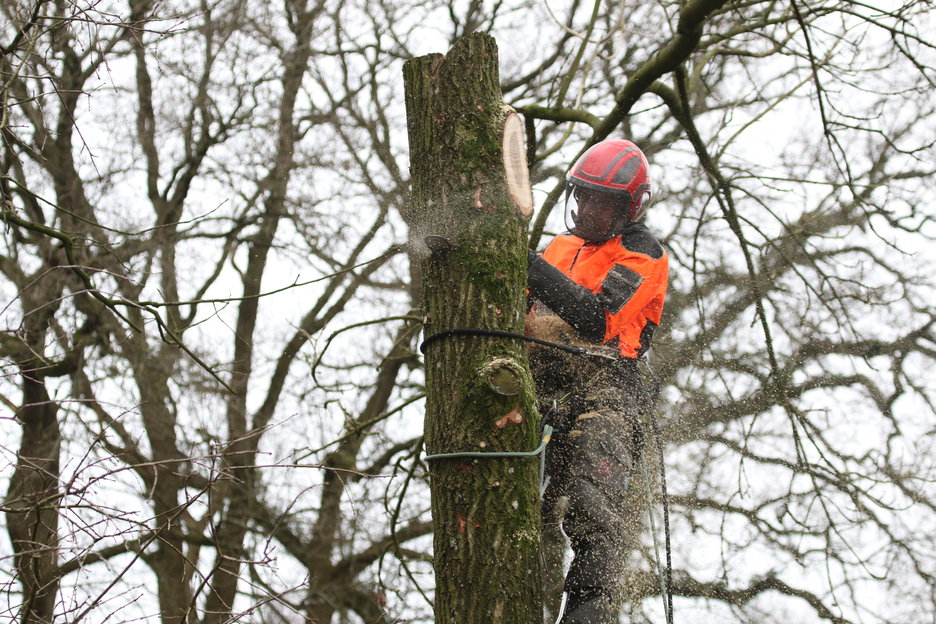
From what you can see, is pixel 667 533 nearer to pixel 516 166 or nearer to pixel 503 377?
pixel 503 377

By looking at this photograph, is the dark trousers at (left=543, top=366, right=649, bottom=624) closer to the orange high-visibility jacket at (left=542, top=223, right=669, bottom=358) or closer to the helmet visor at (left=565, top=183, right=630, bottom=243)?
the orange high-visibility jacket at (left=542, top=223, right=669, bottom=358)

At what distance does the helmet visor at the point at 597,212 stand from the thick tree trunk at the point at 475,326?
40.1 inches

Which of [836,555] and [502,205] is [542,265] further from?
[836,555]

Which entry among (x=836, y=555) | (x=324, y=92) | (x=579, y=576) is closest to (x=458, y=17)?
(x=324, y=92)

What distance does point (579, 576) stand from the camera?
3.17 meters

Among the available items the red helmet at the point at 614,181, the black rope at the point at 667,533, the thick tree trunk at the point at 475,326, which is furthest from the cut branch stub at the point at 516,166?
the black rope at the point at 667,533

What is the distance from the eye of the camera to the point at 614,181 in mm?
3807

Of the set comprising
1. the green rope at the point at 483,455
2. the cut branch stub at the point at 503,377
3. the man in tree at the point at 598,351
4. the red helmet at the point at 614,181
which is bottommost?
the green rope at the point at 483,455

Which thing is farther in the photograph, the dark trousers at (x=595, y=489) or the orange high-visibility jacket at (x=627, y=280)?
the orange high-visibility jacket at (x=627, y=280)

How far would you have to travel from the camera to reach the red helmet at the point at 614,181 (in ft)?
12.5

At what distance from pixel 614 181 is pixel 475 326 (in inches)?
55.1

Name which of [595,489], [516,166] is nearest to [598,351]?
[595,489]

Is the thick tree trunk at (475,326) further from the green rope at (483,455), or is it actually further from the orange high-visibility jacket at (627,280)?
the orange high-visibility jacket at (627,280)

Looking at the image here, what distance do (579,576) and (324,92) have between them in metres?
8.78
